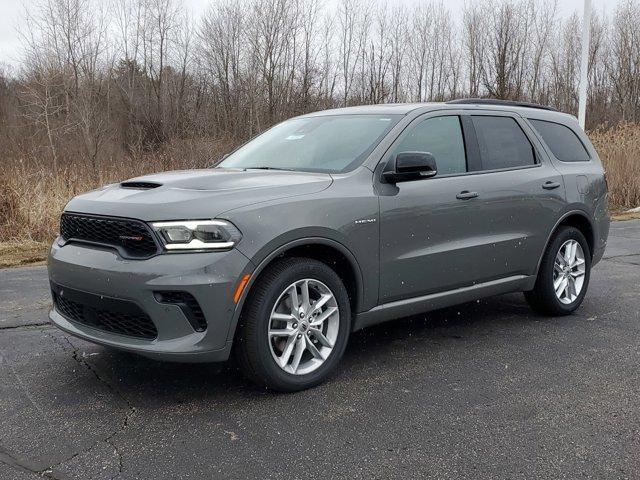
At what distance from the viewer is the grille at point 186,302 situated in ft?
10.8

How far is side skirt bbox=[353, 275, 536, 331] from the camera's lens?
13.5 ft

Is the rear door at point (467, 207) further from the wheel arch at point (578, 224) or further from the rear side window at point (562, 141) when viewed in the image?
the rear side window at point (562, 141)

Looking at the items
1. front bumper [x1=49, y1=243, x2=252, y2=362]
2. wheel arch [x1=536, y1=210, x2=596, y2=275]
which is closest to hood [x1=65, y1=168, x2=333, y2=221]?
front bumper [x1=49, y1=243, x2=252, y2=362]

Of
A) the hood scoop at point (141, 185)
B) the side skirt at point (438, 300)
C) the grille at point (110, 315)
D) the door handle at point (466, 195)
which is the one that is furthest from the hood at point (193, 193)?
the door handle at point (466, 195)

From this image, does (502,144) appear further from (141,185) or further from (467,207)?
(141,185)

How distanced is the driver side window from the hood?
0.75 metres

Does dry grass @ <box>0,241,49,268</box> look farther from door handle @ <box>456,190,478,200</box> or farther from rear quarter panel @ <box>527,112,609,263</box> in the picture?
rear quarter panel @ <box>527,112,609,263</box>

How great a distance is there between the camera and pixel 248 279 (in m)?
3.41

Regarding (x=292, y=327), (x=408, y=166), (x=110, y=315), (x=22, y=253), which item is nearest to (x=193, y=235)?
(x=110, y=315)

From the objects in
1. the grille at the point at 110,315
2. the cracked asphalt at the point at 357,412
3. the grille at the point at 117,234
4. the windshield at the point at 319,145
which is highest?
the windshield at the point at 319,145

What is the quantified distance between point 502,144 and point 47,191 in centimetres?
829

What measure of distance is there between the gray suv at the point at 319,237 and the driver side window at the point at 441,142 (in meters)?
0.01

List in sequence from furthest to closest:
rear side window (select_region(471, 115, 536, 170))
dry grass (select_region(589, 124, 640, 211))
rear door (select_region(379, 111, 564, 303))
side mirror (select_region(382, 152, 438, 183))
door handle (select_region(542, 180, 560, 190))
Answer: dry grass (select_region(589, 124, 640, 211))
door handle (select_region(542, 180, 560, 190))
rear side window (select_region(471, 115, 536, 170))
rear door (select_region(379, 111, 564, 303))
side mirror (select_region(382, 152, 438, 183))

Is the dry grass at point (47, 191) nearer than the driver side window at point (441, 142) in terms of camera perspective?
No
